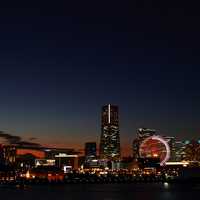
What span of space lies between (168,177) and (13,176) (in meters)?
58.5

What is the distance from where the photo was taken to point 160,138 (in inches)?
6437

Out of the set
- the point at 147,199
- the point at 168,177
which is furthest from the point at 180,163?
the point at 147,199

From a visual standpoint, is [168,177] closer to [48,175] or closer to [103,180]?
[103,180]

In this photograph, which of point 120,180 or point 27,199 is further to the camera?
point 120,180

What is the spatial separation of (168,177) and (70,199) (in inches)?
4485

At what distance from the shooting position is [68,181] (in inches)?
6998

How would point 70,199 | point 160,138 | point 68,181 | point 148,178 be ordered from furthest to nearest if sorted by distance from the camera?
point 148,178
point 68,181
point 160,138
point 70,199

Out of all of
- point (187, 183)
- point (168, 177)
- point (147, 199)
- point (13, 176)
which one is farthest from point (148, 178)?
point (147, 199)

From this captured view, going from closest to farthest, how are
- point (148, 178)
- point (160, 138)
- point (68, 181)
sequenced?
point (160, 138) < point (68, 181) < point (148, 178)

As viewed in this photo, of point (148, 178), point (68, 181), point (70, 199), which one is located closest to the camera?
point (70, 199)

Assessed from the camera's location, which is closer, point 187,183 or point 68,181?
point 187,183

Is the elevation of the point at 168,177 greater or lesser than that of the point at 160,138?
lesser

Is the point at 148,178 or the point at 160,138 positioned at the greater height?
the point at 160,138

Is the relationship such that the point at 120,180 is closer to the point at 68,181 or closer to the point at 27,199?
the point at 68,181
